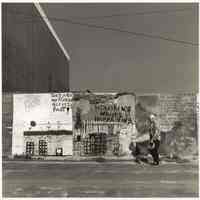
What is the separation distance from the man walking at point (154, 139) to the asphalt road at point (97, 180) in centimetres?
17

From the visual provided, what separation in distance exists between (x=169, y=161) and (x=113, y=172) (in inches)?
34.6

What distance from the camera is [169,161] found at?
6.86 m

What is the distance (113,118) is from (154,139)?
71 centimetres

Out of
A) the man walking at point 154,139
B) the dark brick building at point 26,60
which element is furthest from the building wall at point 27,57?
the man walking at point 154,139

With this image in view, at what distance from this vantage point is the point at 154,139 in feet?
22.6

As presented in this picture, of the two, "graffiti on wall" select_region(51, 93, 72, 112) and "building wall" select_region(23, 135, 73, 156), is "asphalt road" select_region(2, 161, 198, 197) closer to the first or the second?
"building wall" select_region(23, 135, 73, 156)

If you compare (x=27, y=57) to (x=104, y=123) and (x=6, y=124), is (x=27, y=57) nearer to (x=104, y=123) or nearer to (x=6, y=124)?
(x=6, y=124)

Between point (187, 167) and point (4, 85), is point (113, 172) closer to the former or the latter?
point (187, 167)

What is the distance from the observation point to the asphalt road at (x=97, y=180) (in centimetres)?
677

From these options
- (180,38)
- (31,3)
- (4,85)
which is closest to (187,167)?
(180,38)

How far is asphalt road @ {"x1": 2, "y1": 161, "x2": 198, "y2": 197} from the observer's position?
6.77 metres

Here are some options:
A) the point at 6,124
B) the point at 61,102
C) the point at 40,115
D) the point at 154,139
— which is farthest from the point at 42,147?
the point at 154,139

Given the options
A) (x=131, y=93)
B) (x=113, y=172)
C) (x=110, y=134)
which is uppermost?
(x=131, y=93)

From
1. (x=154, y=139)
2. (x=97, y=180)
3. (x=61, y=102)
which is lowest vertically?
(x=97, y=180)
